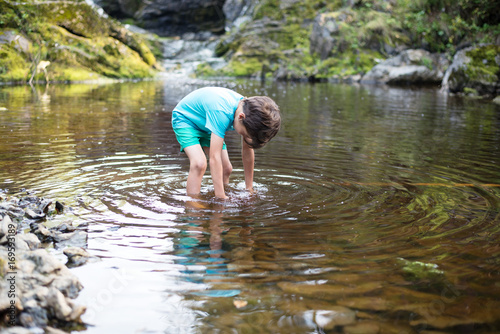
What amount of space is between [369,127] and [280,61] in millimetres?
27372

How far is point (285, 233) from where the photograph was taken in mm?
4082

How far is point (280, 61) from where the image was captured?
123 feet

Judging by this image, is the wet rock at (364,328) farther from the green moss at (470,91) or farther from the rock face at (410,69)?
the rock face at (410,69)

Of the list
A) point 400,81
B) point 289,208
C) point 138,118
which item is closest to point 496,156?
point 289,208

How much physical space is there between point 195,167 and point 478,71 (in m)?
19.2

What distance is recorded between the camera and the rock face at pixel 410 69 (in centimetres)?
2867

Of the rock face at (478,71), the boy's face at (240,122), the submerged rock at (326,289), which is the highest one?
the rock face at (478,71)

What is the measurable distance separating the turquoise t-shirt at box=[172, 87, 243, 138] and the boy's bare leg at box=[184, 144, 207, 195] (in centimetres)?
28

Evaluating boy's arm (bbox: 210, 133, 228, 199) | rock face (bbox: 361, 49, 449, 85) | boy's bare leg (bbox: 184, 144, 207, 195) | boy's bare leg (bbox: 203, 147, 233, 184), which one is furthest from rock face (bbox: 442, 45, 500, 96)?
boy's arm (bbox: 210, 133, 228, 199)

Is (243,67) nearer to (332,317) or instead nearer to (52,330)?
(332,317)

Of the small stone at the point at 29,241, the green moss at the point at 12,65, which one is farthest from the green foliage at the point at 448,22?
the small stone at the point at 29,241

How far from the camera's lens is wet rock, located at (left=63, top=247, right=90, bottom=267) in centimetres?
337

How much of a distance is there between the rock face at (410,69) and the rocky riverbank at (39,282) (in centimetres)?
2789

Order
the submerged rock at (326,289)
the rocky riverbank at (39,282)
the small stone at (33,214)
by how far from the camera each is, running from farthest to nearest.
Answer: the small stone at (33,214)
the submerged rock at (326,289)
the rocky riverbank at (39,282)
